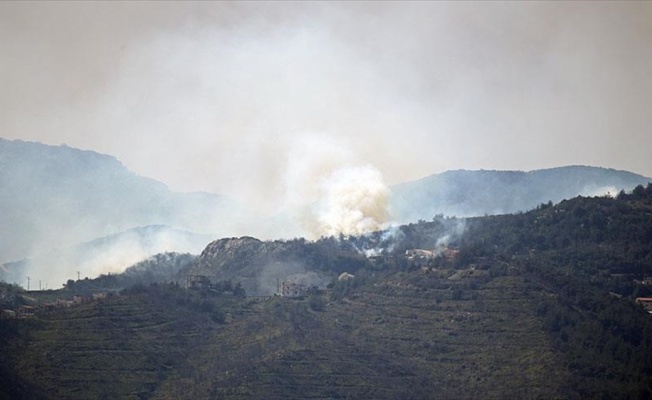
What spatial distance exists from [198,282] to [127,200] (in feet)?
200

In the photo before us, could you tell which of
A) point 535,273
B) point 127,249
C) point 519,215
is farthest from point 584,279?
point 127,249

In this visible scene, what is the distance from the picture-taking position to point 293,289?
415 feet

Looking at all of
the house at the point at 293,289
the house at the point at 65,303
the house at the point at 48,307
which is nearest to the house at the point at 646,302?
the house at the point at 293,289

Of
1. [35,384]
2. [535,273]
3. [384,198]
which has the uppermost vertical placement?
[384,198]

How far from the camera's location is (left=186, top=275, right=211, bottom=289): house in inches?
4921

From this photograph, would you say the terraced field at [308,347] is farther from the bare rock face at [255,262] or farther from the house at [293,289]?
the bare rock face at [255,262]

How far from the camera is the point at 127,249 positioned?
155875mm

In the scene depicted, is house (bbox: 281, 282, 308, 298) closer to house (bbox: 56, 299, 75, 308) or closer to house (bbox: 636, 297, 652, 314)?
house (bbox: 56, 299, 75, 308)

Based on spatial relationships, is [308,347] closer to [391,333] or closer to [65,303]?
[391,333]

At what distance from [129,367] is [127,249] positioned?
2077 inches

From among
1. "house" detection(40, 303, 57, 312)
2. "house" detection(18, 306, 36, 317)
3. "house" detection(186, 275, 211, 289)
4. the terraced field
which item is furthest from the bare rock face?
"house" detection(18, 306, 36, 317)

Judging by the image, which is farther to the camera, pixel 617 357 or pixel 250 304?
pixel 250 304

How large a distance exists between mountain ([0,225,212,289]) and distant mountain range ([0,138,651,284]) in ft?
0.51

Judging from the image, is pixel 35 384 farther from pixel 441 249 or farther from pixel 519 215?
pixel 519 215
